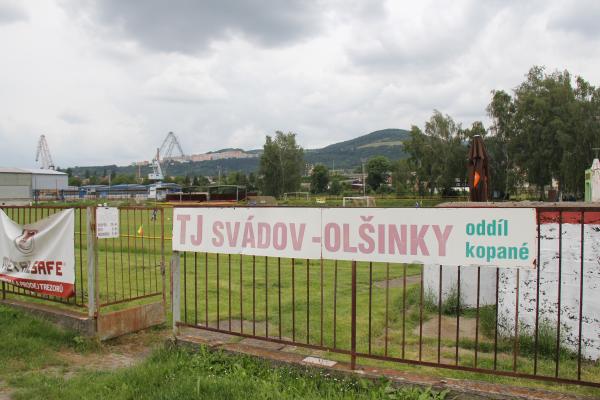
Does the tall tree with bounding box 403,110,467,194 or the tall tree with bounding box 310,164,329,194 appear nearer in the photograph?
the tall tree with bounding box 403,110,467,194

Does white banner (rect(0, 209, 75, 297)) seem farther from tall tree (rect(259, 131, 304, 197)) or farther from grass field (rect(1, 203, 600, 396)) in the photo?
tall tree (rect(259, 131, 304, 197))

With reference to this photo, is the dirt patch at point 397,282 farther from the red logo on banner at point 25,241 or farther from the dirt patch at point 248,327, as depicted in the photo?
the red logo on banner at point 25,241

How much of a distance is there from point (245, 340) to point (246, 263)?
7949 mm

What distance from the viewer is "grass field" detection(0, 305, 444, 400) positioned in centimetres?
401

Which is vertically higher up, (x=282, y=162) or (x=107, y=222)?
(x=282, y=162)

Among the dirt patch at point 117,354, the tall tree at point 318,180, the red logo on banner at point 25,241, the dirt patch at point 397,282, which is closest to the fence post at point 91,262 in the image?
the dirt patch at point 117,354

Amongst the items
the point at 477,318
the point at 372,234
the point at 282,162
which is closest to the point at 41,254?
the point at 372,234

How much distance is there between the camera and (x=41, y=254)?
22.0 ft

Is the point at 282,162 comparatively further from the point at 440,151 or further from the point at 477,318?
→ the point at 477,318

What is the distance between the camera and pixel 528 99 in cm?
4766

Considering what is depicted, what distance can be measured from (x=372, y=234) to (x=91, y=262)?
382cm

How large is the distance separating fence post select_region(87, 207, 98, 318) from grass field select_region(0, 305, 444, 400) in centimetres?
60

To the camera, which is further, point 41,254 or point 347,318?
point 347,318

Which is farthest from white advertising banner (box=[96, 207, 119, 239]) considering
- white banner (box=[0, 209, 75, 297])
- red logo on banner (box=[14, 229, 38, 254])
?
red logo on banner (box=[14, 229, 38, 254])
